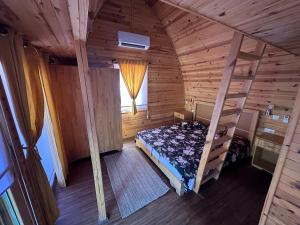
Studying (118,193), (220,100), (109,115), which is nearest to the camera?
(220,100)

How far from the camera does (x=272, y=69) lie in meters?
2.41

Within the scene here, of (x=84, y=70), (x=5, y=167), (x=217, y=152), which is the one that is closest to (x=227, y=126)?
(x=217, y=152)

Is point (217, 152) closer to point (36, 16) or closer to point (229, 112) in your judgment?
point (229, 112)

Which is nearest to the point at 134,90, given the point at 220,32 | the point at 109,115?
the point at 109,115

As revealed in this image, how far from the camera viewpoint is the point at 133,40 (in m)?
3.15

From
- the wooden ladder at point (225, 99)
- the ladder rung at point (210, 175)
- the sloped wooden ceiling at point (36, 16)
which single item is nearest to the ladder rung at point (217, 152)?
the wooden ladder at point (225, 99)

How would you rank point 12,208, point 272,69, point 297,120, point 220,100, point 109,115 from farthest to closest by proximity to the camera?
1. point 109,115
2. point 272,69
3. point 220,100
4. point 12,208
5. point 297,120

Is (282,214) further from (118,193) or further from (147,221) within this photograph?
(118,193)

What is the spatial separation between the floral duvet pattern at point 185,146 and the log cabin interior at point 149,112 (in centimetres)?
3

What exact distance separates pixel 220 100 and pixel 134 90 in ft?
8.18

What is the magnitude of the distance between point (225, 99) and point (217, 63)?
1991mm

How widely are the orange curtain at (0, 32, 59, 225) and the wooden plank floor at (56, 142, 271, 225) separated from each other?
36cm

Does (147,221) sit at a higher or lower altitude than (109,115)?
lower

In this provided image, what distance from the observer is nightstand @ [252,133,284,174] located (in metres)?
2.36
